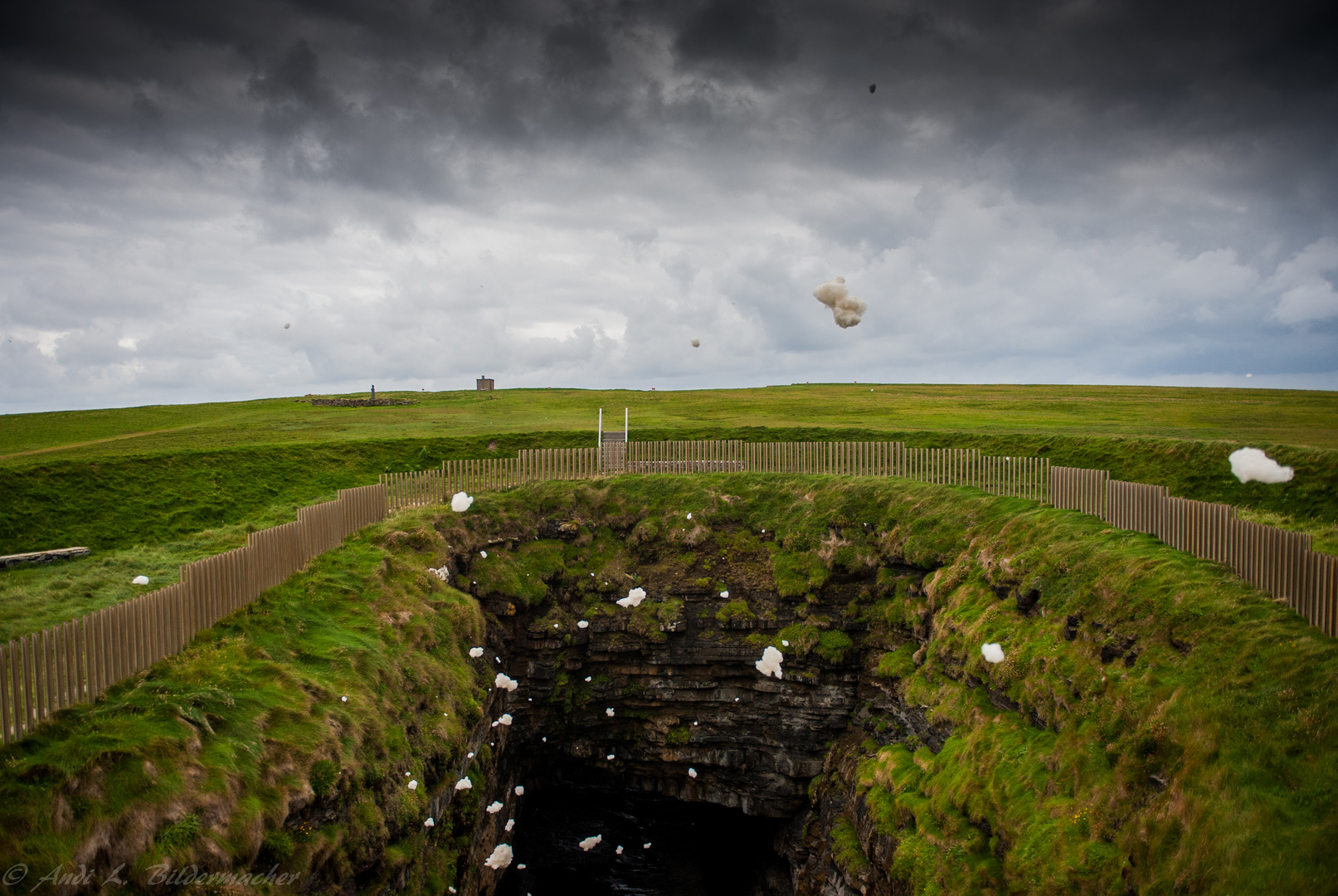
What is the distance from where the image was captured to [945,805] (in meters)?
16.1

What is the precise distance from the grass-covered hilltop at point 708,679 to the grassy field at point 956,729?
0.05 metres

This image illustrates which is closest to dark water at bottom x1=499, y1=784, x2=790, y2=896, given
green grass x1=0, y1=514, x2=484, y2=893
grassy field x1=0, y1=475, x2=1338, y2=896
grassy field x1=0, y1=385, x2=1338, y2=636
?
grassy field x1=0, y1=475, x2=1338, y2=896

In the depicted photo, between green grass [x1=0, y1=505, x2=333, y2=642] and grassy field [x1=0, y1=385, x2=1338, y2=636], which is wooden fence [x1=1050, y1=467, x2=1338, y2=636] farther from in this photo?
green grass [x1=0, y1=505, x2=333, y2=642]

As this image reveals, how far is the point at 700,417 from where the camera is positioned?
50.9 m

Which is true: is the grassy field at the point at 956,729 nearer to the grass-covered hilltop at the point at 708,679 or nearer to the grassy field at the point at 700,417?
the grass-covered hilltop at the point at 708,679

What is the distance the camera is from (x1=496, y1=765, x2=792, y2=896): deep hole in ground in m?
24.0

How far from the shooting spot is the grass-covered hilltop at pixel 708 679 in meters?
10.4

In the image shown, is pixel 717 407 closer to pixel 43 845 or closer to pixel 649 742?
pixel 649 742

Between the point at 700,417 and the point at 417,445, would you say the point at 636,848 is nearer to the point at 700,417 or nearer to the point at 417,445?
the point at 417,445

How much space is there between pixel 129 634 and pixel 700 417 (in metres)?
40.6

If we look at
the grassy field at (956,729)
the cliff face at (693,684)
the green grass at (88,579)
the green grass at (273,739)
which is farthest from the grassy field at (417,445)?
the cliff face at (693,684)

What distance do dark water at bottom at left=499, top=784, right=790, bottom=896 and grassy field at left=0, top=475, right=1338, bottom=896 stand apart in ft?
23.6

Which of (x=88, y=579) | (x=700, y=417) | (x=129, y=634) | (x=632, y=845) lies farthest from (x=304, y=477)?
(x=700, y=417)

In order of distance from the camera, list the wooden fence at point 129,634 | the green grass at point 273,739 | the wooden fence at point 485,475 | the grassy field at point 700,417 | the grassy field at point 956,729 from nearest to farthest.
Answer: the green grass at point 273,739 < the grassy field at point 956,729 < the wooden fence at point 129,634 < the wooden fence at point 485,475 < the grassy field at point 700,417
